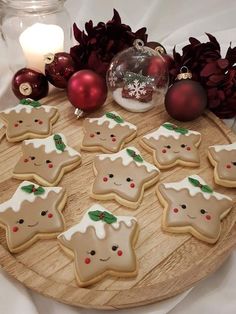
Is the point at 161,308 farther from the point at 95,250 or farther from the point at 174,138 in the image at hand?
the point at 174,138

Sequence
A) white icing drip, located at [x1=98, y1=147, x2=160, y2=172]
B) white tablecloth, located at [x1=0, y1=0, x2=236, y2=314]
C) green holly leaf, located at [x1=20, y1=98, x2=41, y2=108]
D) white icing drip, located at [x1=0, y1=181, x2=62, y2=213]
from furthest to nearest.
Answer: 1. white tablecloth, located at [x1=0, y1=0, x2=236, y2=314]
2. green holly leaf, located at [x1=20, y1=98, x2=41, y2=108]
3. white icing drip, located at [x1=98, y1=147, x2=160, y2=172]
4. white icing drip, located at [x1=0, y1=181, x2=62, y2=213]

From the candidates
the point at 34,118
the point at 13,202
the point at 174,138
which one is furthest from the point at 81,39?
the point at 13,202

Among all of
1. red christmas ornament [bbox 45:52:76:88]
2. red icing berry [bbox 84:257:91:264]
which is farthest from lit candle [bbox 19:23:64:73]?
red icing berry [bbox 84:257:91:264]

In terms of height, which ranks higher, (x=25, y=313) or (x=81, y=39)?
(x=81, y=39)

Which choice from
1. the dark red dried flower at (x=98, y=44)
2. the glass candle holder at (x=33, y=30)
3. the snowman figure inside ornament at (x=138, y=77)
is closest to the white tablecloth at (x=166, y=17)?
the glass candle holder at (x=33, y=30)

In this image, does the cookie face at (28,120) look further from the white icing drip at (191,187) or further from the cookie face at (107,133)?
the white icing drip at (191,187)

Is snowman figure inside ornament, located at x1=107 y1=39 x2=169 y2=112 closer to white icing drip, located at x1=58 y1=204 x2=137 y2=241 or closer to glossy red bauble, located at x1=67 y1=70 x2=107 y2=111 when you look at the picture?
glossy red bauble, located at x1=67 y1=70 x2=107 y2=111

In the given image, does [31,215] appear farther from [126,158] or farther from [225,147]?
[225,147]
